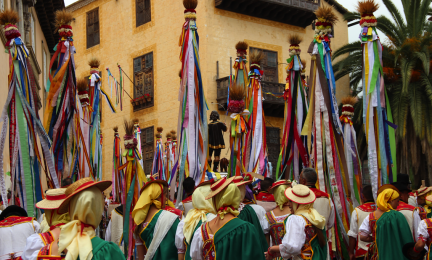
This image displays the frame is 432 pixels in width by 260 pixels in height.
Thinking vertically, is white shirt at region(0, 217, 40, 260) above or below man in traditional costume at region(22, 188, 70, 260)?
below

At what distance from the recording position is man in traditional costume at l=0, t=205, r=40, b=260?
17.7 feet

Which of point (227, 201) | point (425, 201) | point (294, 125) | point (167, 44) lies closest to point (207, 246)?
point (227, 201)

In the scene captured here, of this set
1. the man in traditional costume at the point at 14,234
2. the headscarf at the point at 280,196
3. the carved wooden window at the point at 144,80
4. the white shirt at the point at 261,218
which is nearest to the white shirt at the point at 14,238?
the man in traditional costume at the point at 14,234

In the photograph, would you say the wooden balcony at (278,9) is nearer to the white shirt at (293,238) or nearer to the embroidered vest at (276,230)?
the embroidered vest at (276,230)

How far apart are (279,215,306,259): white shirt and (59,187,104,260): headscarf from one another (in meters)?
2.01

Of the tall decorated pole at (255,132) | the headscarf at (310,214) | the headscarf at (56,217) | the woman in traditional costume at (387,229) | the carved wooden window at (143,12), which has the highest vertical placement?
the carved wooden window at (143,12)

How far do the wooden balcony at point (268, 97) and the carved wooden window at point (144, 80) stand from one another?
4038 millimetres

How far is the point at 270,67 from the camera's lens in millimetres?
25016

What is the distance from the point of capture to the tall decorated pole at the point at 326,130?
805 cm

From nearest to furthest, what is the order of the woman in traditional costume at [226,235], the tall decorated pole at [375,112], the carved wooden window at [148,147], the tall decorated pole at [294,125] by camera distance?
1. the woman in traditional costume at [226,235]
2. the tall decorated pole at [375,112]
3. the tall decorated pole at [294,125]
4. the carved wooden window at [148,147]

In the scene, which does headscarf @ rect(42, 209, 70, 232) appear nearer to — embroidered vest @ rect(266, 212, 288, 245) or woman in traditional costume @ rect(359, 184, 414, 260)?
embroidered vest @ rect(266, 212, 288, 245)

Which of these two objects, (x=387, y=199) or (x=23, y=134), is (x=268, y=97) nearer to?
(x=23, y=134)

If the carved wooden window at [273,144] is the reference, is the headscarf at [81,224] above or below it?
below

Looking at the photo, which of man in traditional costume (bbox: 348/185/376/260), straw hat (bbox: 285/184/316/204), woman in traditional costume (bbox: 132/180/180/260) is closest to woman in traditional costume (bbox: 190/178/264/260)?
straw hat (bbox: 285/184/316/204)
